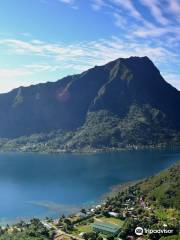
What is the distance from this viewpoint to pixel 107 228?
94.8 meters

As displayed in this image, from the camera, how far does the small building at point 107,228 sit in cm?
9275

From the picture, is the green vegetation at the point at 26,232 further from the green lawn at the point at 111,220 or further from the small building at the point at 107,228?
the green lawn at the point at 111,220

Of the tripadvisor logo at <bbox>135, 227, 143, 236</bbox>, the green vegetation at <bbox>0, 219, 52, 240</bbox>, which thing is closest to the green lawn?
the tripadvisor logo at <bbox>135, 227, 143, 236</bbox>

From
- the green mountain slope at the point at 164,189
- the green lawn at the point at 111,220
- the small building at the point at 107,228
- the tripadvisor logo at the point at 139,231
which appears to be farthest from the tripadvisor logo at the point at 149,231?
the green mountain slope at the point at 164,189

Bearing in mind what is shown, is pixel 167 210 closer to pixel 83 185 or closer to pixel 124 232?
pixel 124 232

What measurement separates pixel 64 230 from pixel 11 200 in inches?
1922

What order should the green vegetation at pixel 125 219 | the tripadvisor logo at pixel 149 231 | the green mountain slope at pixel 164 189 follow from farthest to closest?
1. the green mountain slope at pixel 164 189
2. the green vegetation at pixel 125 219
3. the tripadvisor logo at pixel 149 231

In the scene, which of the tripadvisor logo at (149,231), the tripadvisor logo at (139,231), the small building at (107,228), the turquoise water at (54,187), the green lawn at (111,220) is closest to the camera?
the tripadvisor logo at (149,231)

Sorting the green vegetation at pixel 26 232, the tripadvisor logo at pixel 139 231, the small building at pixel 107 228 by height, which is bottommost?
the green vegetation at pixel 26 232

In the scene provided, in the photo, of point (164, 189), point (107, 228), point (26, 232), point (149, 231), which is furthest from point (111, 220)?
point (164, 189)

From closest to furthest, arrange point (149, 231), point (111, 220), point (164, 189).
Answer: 1. point (149, 231)
2. point (111, 220)
3. point (164, 189)

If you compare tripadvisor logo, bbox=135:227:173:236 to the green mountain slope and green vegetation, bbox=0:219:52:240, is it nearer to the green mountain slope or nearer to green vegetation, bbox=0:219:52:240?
green vegetation, bbox=0:219:52:240

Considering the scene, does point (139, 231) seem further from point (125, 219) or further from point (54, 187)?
point (54, 187)

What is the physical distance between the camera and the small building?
92750 mm
